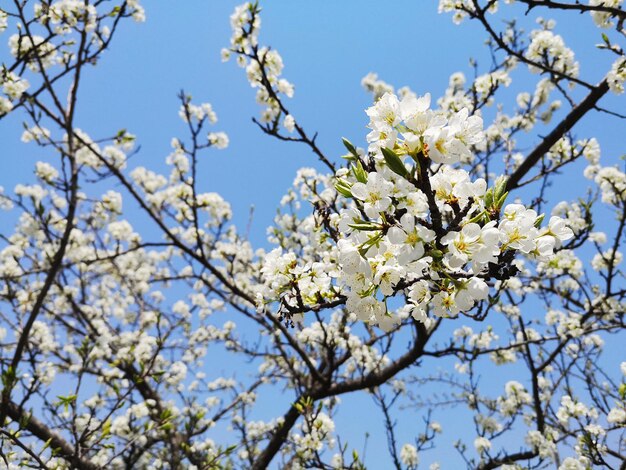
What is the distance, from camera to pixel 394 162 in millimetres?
1210

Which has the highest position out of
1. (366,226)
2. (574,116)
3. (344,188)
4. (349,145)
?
(574,116)

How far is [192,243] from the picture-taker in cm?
841

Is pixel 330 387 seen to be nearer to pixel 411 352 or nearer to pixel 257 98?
pixel 411 352

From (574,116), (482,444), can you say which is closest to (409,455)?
(482,444)

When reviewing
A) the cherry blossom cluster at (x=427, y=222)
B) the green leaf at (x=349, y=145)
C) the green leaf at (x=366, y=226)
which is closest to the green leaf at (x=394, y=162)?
the cherry blossom cluster at (x=427, y=222)

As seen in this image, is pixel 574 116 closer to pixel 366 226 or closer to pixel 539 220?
pixel 539 220

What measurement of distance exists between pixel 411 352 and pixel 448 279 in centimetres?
400

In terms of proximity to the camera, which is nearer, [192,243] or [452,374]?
[452,374]

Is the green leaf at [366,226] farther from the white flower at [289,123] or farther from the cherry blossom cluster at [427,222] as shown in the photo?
the white flower at [289,123]

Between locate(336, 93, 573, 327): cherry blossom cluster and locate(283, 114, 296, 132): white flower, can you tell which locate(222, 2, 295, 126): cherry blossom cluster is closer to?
locate(283, 114, 296, 132): white flower

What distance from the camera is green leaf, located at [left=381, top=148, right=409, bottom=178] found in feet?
3.93

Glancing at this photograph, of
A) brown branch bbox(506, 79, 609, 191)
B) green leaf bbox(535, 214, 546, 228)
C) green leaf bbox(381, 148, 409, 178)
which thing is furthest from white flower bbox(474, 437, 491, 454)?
green leaf bbox(381, 148, 409, 178)

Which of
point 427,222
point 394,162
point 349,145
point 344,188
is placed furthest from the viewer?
point 349,145

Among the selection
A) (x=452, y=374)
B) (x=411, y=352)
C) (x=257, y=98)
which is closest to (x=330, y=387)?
(x=411, y=352)
